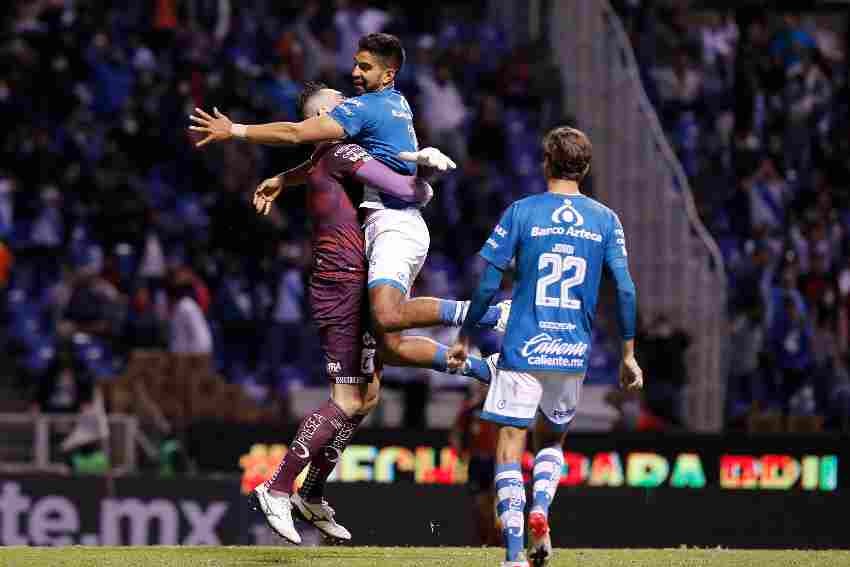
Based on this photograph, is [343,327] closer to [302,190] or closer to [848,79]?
[302,190]

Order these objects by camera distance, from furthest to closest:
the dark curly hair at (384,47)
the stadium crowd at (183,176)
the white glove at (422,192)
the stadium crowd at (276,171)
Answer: the stadium crowd at (276,171), the stadium crowd at (183,176), the white glove at (422,192), the dark curly hair at (384,47)

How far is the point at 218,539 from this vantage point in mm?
17234

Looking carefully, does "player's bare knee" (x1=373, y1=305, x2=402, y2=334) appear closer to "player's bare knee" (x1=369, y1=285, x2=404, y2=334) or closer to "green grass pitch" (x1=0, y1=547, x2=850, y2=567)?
"player's bare knee" (x1=369, y1=285, x2=404, y2=334)

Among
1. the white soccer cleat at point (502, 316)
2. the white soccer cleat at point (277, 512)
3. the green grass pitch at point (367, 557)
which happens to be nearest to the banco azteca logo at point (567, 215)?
the white soccer cleat at point (502, 316)

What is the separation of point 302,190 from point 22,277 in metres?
3.59

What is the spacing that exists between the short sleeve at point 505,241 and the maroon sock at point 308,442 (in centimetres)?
172

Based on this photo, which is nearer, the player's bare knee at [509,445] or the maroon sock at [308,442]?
the player's bare knee at [509,445]

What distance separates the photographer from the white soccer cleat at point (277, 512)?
1082 cm

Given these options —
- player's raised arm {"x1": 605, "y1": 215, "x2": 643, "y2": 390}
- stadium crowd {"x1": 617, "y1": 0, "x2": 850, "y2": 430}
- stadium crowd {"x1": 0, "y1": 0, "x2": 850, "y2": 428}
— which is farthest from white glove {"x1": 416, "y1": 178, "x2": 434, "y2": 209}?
stadium crowd {"x1": 617, "y1": 0, "x2": 850, "y2": 430}

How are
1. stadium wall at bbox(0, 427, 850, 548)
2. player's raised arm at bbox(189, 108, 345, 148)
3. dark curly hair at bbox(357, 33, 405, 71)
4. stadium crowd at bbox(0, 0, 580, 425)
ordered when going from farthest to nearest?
1. stadium crowd at bbox(0, 0, 580, 425)
2. stadium wall at bbox(0, 427, 850, 548)
3. dark curly hair at bbox(357, 33, 405, 71)
4. player's raised arm at bbox(189, 108, 345, 148)

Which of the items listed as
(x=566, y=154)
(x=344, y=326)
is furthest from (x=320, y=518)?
(x=566, y=154)

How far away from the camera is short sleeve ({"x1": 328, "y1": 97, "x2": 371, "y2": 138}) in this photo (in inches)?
432

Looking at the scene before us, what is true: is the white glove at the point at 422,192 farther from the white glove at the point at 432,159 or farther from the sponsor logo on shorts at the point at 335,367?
the sponsor logo on shorts at the point at 335,367

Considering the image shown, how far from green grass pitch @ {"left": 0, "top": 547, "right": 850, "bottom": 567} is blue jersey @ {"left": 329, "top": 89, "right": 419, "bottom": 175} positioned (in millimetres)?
2348
